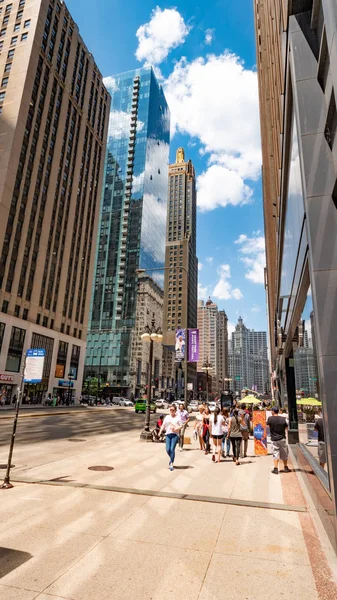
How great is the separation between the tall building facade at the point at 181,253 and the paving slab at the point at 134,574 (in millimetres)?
139369

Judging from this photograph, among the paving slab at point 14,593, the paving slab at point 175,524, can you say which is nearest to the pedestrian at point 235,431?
the paving slab at point 175,524

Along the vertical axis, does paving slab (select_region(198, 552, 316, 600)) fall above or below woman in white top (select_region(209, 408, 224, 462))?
below

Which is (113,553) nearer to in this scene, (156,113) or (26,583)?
(26,583)

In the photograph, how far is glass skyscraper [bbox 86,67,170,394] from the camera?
104375 millimetres

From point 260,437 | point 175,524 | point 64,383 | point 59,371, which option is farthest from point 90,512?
point 64,383

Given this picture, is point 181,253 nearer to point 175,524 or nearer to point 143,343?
point 143,343

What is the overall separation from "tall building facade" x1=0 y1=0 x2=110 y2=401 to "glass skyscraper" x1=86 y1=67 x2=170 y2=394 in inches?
1360

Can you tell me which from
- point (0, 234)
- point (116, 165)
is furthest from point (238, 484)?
point (116, 165)

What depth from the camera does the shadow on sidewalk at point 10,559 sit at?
427 centimetres

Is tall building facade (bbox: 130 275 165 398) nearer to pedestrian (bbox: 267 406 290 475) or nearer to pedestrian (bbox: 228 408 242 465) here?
pedestrian (bbox: 228 408 242 465)

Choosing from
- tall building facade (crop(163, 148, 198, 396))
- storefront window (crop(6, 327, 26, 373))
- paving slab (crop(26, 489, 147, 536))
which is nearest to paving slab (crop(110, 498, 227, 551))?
paving slab (crop(26, 489, 147, 536))

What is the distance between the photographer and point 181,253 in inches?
6590

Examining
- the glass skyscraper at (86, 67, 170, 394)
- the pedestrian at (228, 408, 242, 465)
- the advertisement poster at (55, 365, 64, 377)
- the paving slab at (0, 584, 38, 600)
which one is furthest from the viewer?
the glass skyscraper at (86, 67, 170, 394)

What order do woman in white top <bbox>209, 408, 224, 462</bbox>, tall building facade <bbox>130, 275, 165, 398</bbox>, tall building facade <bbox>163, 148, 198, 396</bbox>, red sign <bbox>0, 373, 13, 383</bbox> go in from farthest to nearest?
tall building facade <bbox>163, 148, 198, 396</bbox>, tall building facade <bbox>130, 275, 165, 398</bbox>, red sign <bbox>0, 373, 13, 383</bbox>, woman in white top <bbox>209, 408, 224, 462</bbox>
